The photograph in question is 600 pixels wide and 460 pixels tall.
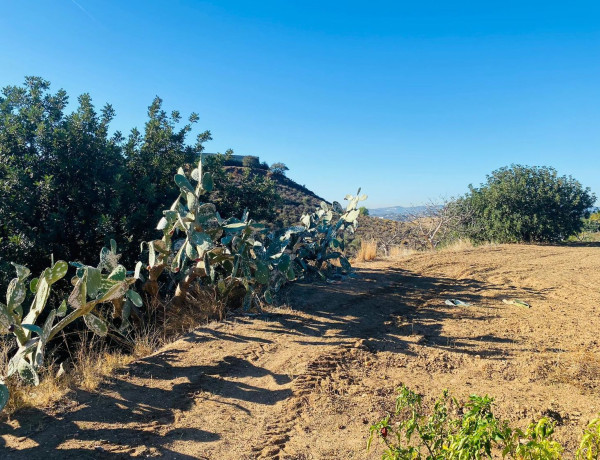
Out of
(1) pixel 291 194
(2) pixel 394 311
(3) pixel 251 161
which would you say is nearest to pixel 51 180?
(2) pixel 394 311

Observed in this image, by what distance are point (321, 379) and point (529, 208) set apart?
1283cm

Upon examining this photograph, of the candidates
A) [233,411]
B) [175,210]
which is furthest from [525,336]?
[175,210]

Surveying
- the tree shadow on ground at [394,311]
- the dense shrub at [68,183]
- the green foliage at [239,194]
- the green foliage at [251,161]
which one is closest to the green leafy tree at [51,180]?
the dense shrub at [68,183]

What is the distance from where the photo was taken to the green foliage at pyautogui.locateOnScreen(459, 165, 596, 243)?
1305 cm

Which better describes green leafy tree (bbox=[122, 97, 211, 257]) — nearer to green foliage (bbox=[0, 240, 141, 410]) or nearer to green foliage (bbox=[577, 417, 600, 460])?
green foliage (bbox=[0, 240, 141, 410])

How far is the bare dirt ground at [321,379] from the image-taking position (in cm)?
256

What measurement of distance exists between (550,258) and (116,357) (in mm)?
9640

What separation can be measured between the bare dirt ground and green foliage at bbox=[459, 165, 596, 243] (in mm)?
7986

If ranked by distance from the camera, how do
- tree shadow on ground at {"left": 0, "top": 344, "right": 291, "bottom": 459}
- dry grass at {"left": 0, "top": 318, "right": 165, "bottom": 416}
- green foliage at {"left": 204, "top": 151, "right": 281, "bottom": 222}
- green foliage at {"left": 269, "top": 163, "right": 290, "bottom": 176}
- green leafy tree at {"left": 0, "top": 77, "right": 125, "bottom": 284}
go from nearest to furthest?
tree shadow on ground at {"left": 0, "top": 344, "right": 291, "bottom": 459} → dry grass at {"left": 0, "top": 318, "right": 165, "bottom": 416} → green leafy tree at {"left": 0, "top": 77, "right": 125, "bottom": 284} → green foliage at {"left": 204, "top": 151, "right": 281, "bottom": 222} → green foliage at {"left": 269, "top": 163, "right": 290, "bottom": 176}

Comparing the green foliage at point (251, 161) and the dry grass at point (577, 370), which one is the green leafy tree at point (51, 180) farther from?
the green foliage at point (251, 161)

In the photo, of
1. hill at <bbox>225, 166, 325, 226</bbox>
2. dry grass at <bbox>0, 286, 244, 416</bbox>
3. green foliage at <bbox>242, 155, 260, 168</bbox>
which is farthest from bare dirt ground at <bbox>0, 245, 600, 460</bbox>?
green foliage at <bbox>242, 155, 260, 168</bbox>

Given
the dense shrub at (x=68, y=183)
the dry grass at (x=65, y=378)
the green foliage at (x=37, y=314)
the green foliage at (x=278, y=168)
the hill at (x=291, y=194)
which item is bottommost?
the dry grass at (x=65, y=378)

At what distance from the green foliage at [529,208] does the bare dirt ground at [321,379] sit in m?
7.99

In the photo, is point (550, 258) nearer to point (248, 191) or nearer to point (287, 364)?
point (248, 191)
